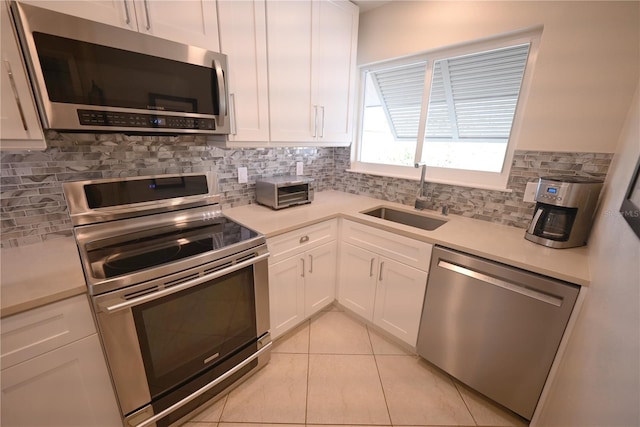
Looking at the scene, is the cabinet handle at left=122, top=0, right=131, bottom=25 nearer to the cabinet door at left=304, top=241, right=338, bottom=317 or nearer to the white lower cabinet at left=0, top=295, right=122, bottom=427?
the white lower cabinet at left=0, top=295, right=122, bottom=427

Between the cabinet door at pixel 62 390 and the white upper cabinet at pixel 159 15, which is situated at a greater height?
the white upper cabinet at pixel 159 15

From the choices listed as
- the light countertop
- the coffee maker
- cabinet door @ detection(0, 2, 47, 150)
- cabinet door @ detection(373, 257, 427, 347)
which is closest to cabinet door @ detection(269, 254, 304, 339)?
the light countertop

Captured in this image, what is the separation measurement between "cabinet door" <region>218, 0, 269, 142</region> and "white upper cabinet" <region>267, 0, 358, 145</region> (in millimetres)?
60

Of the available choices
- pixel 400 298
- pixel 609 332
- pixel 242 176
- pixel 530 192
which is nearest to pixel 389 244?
pixel 400 298

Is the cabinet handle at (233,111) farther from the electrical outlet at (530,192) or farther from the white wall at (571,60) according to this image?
the electrical outlet at (530,192)

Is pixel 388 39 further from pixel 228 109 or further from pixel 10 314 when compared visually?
pixel 10 314

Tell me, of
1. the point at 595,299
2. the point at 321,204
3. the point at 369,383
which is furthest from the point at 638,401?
the point at 321,204

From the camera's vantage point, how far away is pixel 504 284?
1265mm

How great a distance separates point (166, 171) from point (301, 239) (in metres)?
0.94

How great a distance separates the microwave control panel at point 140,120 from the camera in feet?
3.34

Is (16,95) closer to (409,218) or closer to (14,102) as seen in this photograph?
(14,102)

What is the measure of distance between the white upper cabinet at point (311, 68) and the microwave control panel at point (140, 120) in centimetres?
52

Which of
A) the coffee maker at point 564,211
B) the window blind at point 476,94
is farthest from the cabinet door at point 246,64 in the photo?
the coffee maker at point 564,211

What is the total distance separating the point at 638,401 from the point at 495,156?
1.64 meters
